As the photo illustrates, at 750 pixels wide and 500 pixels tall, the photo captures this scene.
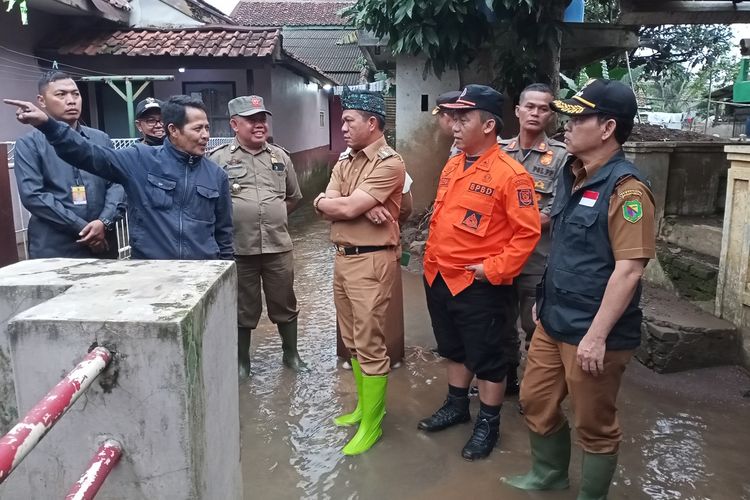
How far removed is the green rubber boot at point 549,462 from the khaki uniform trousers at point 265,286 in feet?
6.39

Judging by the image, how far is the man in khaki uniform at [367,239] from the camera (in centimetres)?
310

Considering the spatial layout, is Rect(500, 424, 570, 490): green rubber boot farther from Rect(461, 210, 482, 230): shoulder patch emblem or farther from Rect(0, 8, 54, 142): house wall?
Rect(0, 8, 54, 142): house wall

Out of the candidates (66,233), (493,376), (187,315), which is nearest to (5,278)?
(187,315)

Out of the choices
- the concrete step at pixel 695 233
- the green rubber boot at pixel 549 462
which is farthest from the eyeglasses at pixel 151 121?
the concrete step at pixel 695 233

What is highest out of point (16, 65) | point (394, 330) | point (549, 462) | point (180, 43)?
point (180, 43)

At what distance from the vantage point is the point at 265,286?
13.0 feet

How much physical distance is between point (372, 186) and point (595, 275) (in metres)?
1.28

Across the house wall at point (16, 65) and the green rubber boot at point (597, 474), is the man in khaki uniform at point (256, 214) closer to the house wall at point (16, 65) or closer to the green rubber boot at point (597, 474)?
the green rubber boot at point (597, 474)

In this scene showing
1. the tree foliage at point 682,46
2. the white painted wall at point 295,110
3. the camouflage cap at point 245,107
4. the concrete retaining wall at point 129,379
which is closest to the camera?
the concrete retaining wall at point 129,379

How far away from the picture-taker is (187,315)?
4.09 feet

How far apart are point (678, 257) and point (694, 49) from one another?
56.8 feet

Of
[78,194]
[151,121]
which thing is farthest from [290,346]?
[151,121]

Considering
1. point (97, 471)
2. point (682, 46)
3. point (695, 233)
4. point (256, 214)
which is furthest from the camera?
point (682, 46)

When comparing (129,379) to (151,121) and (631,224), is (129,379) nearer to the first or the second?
(631,224)
